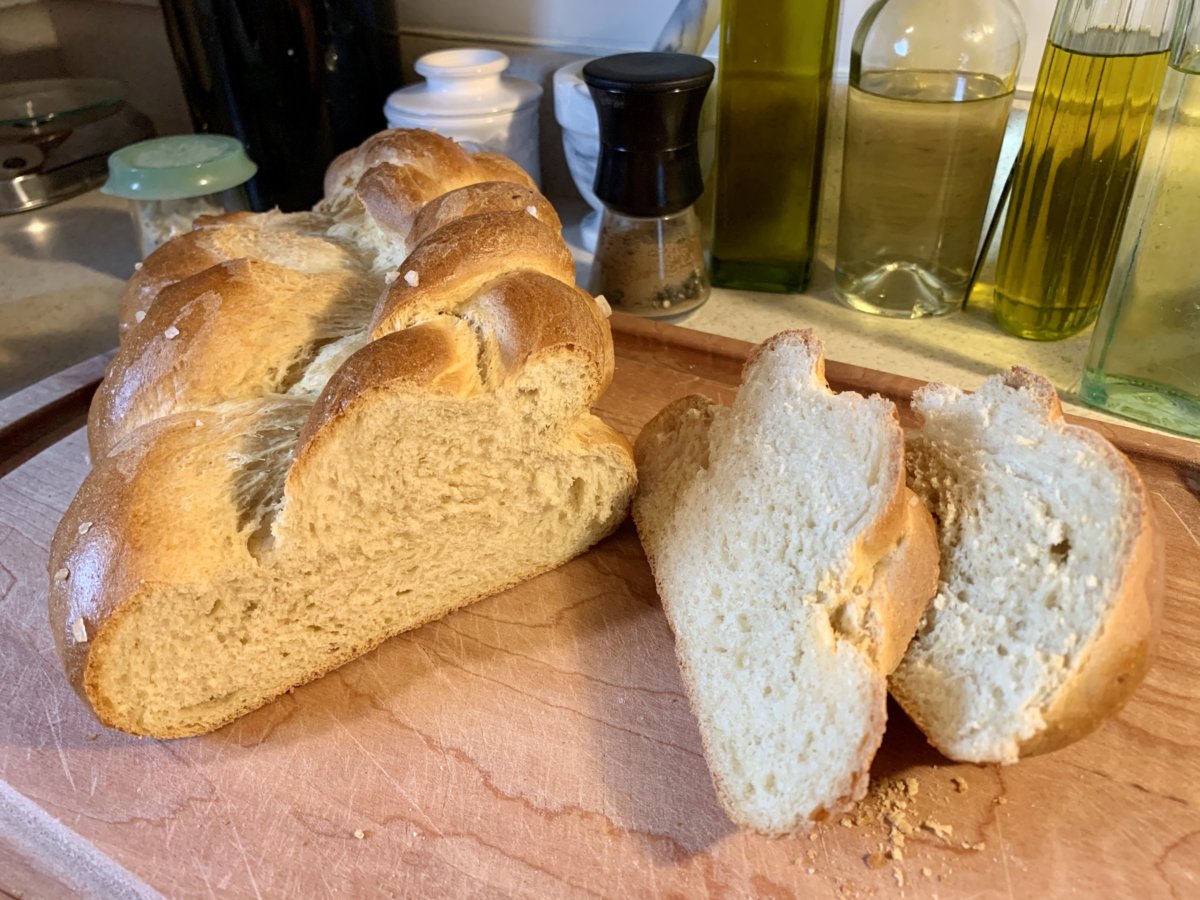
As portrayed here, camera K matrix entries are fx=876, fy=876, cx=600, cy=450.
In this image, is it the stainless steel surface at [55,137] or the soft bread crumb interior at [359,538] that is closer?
the soft bread crumb interior at [359,538]

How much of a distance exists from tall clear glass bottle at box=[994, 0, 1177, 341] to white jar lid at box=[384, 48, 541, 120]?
1331mm

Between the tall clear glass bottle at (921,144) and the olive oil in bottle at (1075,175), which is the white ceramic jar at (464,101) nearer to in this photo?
the tall clear glass bottle at (921,144)

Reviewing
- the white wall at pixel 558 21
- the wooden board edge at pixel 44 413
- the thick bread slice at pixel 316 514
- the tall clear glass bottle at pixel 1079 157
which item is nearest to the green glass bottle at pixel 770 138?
the white wall at pixel 558 21

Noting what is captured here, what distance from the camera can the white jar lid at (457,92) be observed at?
2.38 m

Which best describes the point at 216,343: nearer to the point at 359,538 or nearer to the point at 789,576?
the point at 359,538

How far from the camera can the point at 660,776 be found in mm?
1323

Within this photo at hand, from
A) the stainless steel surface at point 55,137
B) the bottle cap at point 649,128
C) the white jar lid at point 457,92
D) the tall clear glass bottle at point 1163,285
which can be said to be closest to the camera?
the tall clear glass bottle at point 1163,285

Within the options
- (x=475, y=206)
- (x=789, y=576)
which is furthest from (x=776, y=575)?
(x=475, y=206)

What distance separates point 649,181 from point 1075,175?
92cm

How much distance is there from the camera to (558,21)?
2.60 m

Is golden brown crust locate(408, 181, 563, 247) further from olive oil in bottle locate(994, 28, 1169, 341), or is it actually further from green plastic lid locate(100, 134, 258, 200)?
olive oil in bottle locate(994, 28, 1169, 341)

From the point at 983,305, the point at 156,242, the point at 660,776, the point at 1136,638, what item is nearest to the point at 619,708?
the point at 660,776

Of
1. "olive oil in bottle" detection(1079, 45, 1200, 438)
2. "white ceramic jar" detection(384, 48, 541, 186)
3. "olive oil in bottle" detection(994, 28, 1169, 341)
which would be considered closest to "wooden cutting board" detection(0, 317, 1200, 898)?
"olive oil in bottle" detection(1079, 45, 1200, 438)

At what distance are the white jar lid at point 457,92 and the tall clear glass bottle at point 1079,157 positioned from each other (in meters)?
1.33
